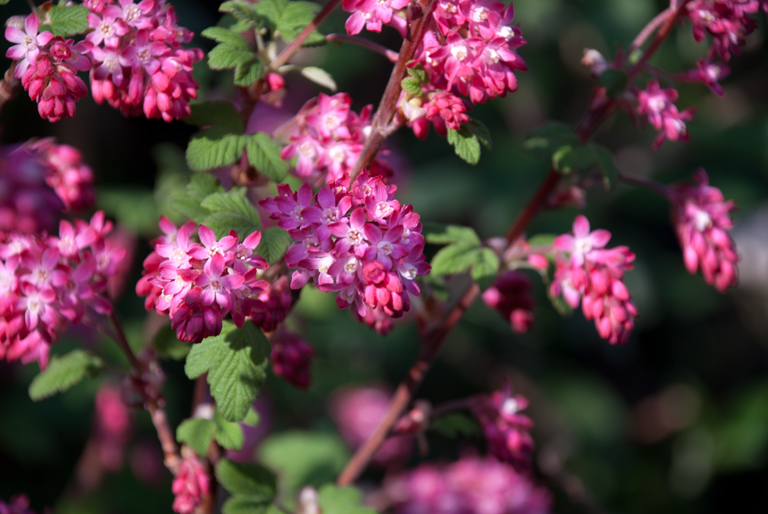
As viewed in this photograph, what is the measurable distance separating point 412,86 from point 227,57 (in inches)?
12.9

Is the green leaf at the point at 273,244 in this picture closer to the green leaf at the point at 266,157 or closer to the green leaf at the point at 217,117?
the green leaf at the point at 266,157

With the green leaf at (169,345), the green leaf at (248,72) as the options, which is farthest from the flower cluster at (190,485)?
the green leaf at (248,72)

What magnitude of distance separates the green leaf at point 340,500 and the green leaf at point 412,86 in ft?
2.74

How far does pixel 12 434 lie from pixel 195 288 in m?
2.12

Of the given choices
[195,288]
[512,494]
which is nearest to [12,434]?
[512,494]

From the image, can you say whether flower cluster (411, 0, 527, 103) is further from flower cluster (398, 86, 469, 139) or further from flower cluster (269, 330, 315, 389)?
flower cluster (269, 330, 315, 389)

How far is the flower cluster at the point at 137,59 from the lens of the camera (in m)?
1.04

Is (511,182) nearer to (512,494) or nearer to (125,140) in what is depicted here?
(512,494)

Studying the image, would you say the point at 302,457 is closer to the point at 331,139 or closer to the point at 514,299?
the point at 514,299

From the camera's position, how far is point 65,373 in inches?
51.9

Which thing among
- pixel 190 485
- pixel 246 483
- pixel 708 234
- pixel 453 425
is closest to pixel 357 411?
pixel 453 425

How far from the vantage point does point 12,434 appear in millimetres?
2553

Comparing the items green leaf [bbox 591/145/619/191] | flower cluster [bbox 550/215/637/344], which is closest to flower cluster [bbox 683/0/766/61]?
green leaf [bbox 591/145/619/191]

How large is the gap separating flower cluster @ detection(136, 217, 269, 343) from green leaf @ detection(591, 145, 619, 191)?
0.66m
